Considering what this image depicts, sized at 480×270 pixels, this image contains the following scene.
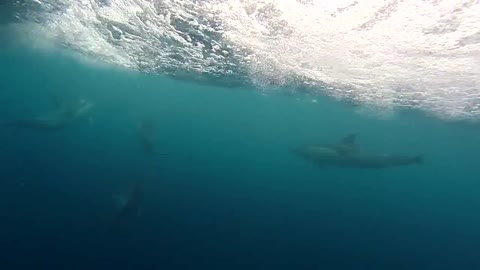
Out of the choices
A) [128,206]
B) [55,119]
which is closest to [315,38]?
[128,206]

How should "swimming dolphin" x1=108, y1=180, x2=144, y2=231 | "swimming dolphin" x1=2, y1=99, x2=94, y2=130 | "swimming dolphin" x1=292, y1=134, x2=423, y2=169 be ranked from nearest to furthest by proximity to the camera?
"swimming dolphin" x1=108, y1=180, x2=144, y2=231, "swimming dolphin" x1=292, y1=134, x2=423, y2=169, "swimming dolphin" x1=2, y1=99, x2=94, y2=130

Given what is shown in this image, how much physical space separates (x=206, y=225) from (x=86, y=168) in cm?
1635

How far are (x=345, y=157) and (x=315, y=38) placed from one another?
12.7m

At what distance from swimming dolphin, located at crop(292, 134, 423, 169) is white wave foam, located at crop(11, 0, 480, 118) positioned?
3.43 meters

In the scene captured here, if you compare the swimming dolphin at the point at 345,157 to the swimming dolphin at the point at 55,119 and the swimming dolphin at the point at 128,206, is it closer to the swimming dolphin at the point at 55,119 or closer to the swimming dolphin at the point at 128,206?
the swimming dolphin at the point at 128,206

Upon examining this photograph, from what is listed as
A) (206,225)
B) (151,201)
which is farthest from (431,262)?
(151,201)

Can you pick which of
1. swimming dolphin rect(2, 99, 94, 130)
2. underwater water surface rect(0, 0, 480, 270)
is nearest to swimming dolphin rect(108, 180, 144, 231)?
underwater water surface rect(0, 0, 480, 270)

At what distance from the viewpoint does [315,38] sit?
11023 millimetres

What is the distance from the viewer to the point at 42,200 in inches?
915

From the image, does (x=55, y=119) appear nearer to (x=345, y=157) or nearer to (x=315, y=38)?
(x=345, y=157)

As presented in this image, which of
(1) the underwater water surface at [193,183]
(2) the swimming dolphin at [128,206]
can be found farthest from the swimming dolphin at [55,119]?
(2) the swimming dolphin at [128,206]

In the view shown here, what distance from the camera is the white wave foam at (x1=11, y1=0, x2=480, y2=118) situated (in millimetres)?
8398

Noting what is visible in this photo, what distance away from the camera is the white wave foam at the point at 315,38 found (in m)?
8.40

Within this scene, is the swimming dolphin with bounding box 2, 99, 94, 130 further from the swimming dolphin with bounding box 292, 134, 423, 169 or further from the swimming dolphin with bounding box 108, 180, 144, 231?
the swimming dolphin with bounding box 292, 134, 423, 169
